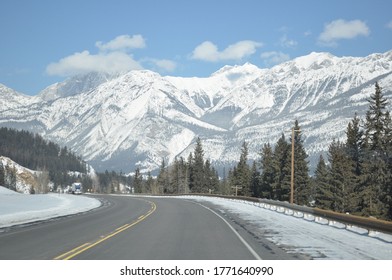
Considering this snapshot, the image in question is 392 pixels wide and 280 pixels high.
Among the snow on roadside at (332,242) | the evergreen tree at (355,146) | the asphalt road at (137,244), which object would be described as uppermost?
the evergreen tree at (355,146)

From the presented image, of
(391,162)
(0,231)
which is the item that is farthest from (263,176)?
(0,231)

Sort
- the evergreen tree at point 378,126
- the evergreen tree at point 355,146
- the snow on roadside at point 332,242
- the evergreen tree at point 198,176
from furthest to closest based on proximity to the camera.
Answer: the evergreen tree at point 198,176 → the evergreen tree at point 355,146 → the evergreen tree at point 378,126 → the snow on roadside at point 332,242

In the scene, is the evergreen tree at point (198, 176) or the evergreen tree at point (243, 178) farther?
the evergreen tree at point (198, 176)

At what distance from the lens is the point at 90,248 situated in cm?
1480

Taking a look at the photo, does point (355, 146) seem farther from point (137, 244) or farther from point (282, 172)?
point (137, 244)

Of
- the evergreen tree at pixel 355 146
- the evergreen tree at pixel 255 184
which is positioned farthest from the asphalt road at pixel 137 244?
the evergreen tree at pixel 255 184

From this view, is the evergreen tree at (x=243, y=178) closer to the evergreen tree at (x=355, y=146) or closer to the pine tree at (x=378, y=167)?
the evergreen tree at (x=355, y=146)

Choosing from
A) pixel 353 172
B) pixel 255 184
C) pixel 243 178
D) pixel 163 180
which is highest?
pixel 353 172

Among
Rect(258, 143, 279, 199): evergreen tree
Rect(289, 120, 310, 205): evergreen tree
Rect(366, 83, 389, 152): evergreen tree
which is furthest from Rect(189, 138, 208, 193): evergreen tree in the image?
Rect(366, 83, 389, 152): evergreen tree

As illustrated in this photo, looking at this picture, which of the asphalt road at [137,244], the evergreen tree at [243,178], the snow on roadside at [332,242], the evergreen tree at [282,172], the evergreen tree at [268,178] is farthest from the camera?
the evergreen tree at [243,178]

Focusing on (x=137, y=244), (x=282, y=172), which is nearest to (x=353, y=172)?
(x=282, y=172)

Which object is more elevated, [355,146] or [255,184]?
[355,146]
